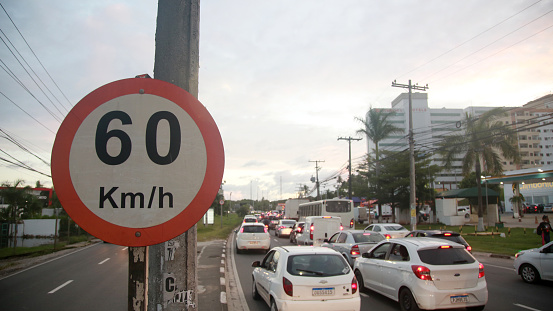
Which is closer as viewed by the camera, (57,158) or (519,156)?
(57,158)

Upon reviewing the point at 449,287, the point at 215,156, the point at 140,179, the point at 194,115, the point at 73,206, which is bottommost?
the point at 449,287

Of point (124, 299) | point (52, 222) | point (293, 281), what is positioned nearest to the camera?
point (293, 281)

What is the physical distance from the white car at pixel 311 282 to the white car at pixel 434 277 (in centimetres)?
166

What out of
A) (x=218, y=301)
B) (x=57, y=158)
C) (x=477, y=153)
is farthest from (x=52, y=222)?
(x=477, y=153)

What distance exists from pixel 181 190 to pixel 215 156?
0.89 ft

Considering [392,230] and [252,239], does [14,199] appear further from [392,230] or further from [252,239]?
[392,230]

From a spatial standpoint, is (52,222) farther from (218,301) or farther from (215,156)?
(215,156)

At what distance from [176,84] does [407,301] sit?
7.77 metres

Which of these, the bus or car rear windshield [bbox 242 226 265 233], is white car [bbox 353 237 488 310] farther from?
the bus

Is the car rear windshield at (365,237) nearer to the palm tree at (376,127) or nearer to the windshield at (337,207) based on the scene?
the windshield at (337,207)

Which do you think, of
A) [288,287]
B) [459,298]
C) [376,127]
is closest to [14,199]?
[288,287]

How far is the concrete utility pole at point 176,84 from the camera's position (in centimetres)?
206

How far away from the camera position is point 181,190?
180cm

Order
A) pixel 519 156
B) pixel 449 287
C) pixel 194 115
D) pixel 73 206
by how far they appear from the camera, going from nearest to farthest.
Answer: pixel 73 206, pixel 194 115, pixel 449 287, pixel 519 156
